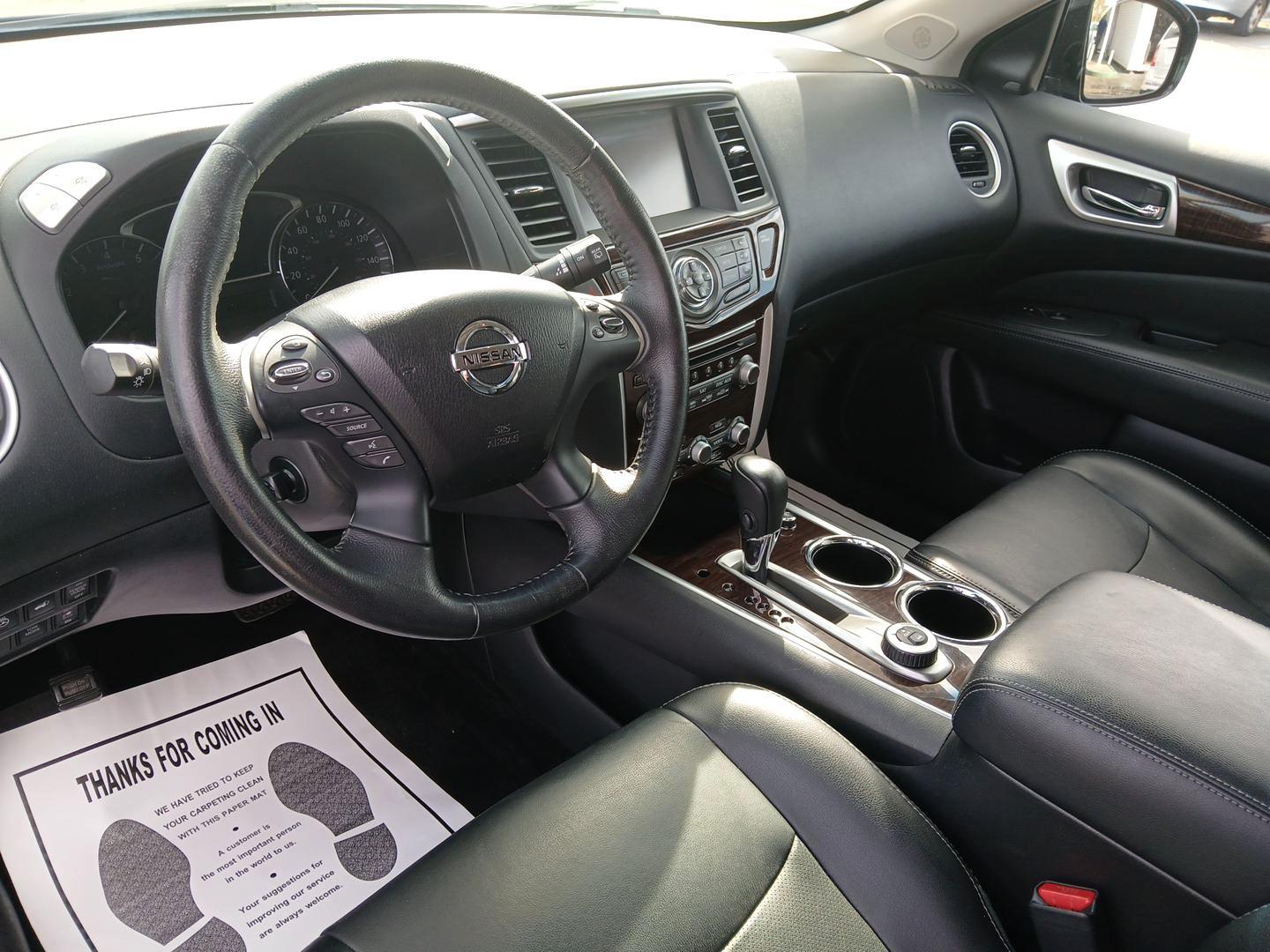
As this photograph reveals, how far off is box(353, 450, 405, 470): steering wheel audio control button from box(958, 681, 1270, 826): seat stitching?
0.54m

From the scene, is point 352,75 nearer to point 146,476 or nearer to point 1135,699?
point 146,476

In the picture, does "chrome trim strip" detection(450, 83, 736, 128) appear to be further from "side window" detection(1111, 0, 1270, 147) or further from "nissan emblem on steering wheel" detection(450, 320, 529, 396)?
"side window" detection(1111, 0, 1270, 147)

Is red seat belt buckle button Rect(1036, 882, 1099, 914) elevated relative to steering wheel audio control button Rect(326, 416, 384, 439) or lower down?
lower down

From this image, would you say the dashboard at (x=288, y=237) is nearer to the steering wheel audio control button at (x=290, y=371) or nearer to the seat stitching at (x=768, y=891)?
the steering wheel audio control button at (x=290, y=371)

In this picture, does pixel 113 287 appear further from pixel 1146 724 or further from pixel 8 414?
pixel 1146 724

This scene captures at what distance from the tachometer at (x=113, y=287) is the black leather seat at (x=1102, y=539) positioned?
0.99 metres

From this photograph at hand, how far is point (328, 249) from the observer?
120cm

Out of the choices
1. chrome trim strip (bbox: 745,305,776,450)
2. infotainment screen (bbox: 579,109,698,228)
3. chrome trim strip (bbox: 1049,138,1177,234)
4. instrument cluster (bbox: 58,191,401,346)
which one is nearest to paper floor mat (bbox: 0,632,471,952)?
instrument cluster (bbox: 58,191,401,346)

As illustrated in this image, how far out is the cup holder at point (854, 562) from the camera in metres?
1.32

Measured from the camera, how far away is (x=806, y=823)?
0.90 metres

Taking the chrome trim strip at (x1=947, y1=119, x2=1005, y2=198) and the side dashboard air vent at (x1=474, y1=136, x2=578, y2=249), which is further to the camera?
the chrome trim strip at (x1=947, y1=119, x2=1005, y2=198)

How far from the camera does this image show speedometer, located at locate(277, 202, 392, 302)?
45.9 inches

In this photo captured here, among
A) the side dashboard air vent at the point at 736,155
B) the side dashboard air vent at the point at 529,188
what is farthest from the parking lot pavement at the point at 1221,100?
the side dashboard air vent at the point at 529,188

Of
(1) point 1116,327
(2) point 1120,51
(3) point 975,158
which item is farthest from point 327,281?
(2) point 1120,51
